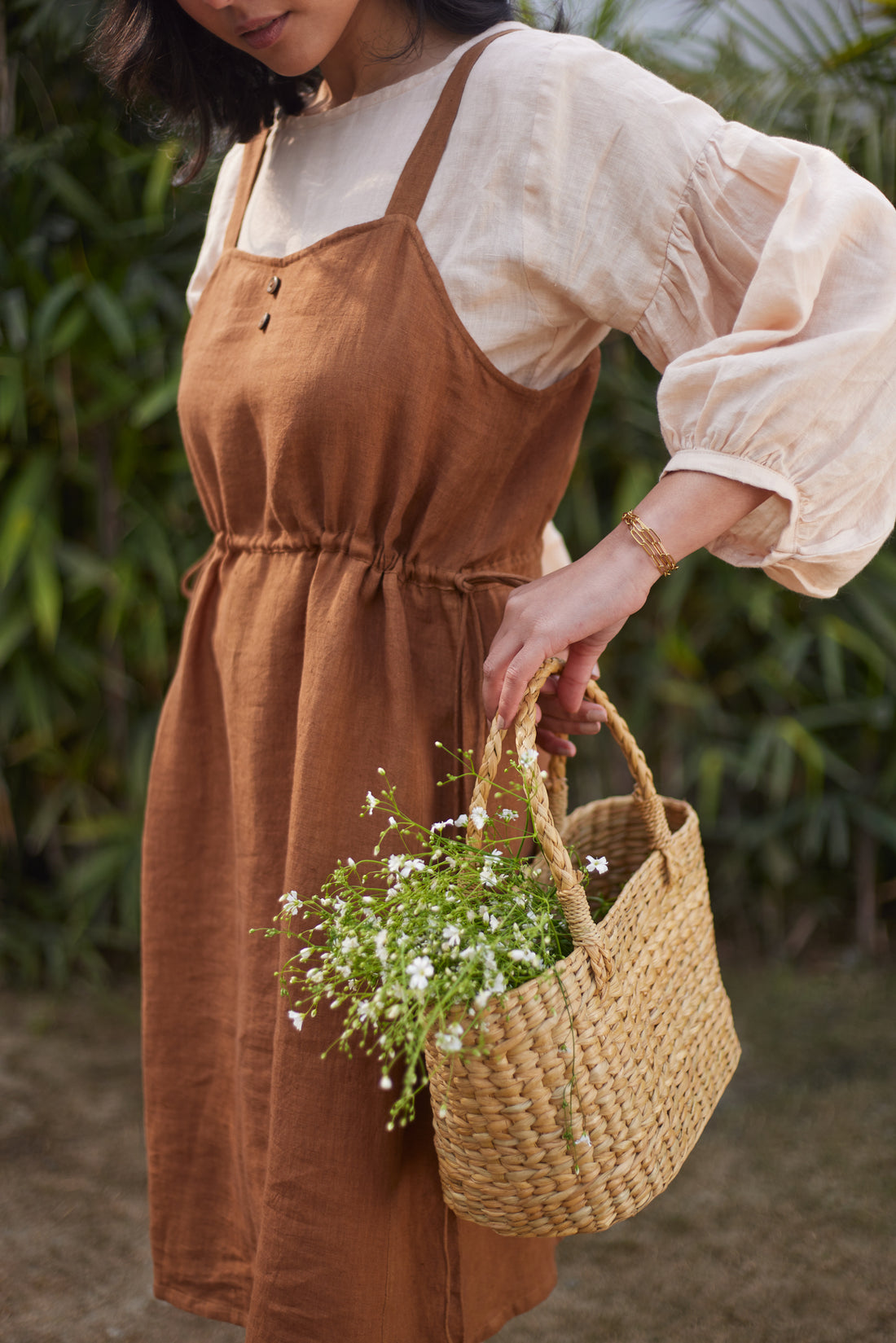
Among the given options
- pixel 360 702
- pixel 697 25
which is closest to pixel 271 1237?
pixel 360 702

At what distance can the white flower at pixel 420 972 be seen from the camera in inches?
26.5

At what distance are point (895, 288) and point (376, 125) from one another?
19.4 inches

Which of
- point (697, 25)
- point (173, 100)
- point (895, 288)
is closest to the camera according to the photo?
point (895, 288)

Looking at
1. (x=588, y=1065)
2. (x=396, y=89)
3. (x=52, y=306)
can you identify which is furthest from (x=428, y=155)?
(x=52, y=306)

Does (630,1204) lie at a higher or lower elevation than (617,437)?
higher

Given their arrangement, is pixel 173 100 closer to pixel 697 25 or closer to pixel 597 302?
pixel 597 302

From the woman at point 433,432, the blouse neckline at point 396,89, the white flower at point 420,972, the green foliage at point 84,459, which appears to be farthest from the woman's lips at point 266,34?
the green foliage at point 84,459

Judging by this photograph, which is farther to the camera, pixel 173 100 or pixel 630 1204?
pixel 173 100

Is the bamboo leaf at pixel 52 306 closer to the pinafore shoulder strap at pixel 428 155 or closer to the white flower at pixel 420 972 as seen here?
the pinafore shoulder strap at pixel 428 155

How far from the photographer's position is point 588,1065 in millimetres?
770

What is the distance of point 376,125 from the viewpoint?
97 cm

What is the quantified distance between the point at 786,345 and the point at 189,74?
762mm

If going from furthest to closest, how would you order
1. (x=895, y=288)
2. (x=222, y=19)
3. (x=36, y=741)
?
(x=36, y=741), (x=222, y=19), (x=895, y=288)

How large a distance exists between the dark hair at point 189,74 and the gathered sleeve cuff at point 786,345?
545mm
